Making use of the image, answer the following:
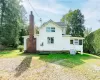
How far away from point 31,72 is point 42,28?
47.6 ft

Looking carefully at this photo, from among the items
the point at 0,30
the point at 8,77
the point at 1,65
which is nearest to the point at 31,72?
the point at 8,77

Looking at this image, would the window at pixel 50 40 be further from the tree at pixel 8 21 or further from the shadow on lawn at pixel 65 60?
the tree at pixel 8 21

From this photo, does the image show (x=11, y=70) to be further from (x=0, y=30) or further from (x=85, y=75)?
(x=0, y=30)

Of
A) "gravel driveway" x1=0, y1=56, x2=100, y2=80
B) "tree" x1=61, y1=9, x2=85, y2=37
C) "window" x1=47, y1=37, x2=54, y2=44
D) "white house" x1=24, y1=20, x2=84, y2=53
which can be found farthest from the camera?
"tree" x1=61, y1=9, x2=85, y2=37

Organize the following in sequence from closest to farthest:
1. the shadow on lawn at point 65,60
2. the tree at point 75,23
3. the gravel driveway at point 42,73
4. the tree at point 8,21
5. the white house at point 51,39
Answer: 1. the gravel driveway at point 42,73
2. the shadow on lawn at point 65,60
3. the white house at point 51,39
4. the tree at point 8,21
5. the tree at point 75,23

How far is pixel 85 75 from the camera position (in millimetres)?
12633

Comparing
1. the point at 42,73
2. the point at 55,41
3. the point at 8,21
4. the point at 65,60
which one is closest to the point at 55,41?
the point at 55,41

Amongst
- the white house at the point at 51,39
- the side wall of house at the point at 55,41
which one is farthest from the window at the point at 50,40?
the side wall of house at the point at 55,41

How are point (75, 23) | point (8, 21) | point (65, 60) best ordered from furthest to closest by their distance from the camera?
point (75, 23), point (8, 21), point (65, 60)

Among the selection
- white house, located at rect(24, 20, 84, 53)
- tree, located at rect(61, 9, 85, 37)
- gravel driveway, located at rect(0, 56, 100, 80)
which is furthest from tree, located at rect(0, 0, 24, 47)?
gravel driveway, located at rect(0, 56, 100, 80)

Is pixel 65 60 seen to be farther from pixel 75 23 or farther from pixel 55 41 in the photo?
pixel 75 23

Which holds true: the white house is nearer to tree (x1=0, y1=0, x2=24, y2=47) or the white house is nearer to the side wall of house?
the side wall of house

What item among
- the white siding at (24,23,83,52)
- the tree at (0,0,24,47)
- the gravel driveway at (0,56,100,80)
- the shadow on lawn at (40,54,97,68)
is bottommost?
the gravel driveway at (0,56,100,80)

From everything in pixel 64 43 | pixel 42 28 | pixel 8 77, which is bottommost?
pixel 8 77
